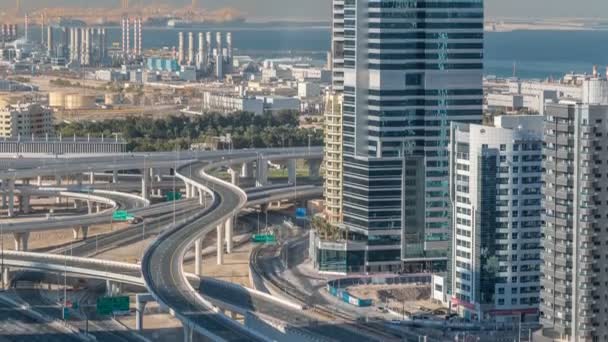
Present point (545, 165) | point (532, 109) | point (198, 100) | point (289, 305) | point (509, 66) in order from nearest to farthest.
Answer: point (545, 165) → point (289, 305) → point (532, 109) → point (198, 100) → point (509, 66)

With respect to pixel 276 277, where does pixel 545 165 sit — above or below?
above

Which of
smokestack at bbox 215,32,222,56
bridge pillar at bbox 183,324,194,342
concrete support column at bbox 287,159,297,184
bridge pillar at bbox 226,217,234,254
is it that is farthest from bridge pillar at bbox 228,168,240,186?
smokestack at bbox 215,32,222,56

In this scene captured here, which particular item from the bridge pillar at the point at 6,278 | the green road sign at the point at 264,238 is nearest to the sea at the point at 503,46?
the green road sign at the point at 264,238

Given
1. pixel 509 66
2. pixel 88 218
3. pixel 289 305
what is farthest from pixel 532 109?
pixel 509 66

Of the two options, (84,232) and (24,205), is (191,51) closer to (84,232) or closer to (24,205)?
(24,205)

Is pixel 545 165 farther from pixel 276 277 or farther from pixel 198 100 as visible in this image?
pixel 198 100

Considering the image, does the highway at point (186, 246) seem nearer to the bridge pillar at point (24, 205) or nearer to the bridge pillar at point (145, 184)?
the bridge pillar at point (145, 184)
